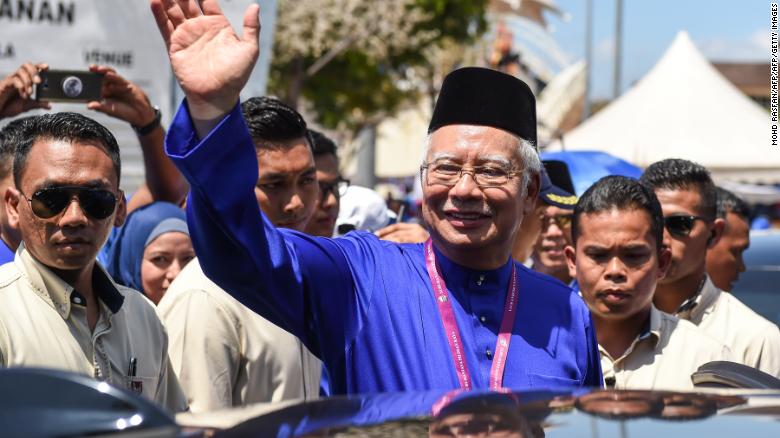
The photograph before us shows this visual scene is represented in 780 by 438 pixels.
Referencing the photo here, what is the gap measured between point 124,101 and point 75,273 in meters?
1.63

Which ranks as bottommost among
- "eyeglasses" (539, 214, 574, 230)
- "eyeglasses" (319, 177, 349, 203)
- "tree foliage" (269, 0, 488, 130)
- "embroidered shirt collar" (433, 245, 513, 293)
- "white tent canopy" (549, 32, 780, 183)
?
"embroidered shirt collar" (433, 245, 513, 293)

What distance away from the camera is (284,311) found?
286 cm

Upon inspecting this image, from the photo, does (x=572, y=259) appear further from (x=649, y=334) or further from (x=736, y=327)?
(x=736, y=327)

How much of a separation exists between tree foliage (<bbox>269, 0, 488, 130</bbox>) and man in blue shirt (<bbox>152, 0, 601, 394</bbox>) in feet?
67.2

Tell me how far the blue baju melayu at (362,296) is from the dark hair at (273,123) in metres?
1.12

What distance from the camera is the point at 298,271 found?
2854 mm

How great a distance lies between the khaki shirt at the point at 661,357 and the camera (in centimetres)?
423

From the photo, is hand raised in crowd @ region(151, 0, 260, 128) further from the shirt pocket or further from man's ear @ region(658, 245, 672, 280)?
man's ear @ region(658, 245, 672, 280)

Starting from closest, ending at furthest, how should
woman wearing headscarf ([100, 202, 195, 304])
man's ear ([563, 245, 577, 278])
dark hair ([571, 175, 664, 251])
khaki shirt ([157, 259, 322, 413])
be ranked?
khaki shirt ([157, 259, 322, 413])
dark hair ([571, 175, 664, 251])
man's ear ([563, 245, 577, 278])
woman wearing headscarf ([100, 202, 195, 304])

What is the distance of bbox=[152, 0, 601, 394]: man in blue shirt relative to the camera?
8.67ft

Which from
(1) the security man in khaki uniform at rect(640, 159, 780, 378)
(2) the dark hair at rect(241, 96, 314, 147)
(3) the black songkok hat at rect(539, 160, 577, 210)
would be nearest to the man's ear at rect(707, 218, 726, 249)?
(1) the security man in khaki uniform at rect(640, 159, 780, 378)

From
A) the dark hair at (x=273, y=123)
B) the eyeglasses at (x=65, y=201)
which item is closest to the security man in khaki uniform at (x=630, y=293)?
the dark hair at (x=273, y=123)

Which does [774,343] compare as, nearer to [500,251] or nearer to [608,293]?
[608,293]

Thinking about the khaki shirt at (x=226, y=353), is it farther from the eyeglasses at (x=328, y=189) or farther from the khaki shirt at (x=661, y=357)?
the eyeglasses at (x=328, y=189)
